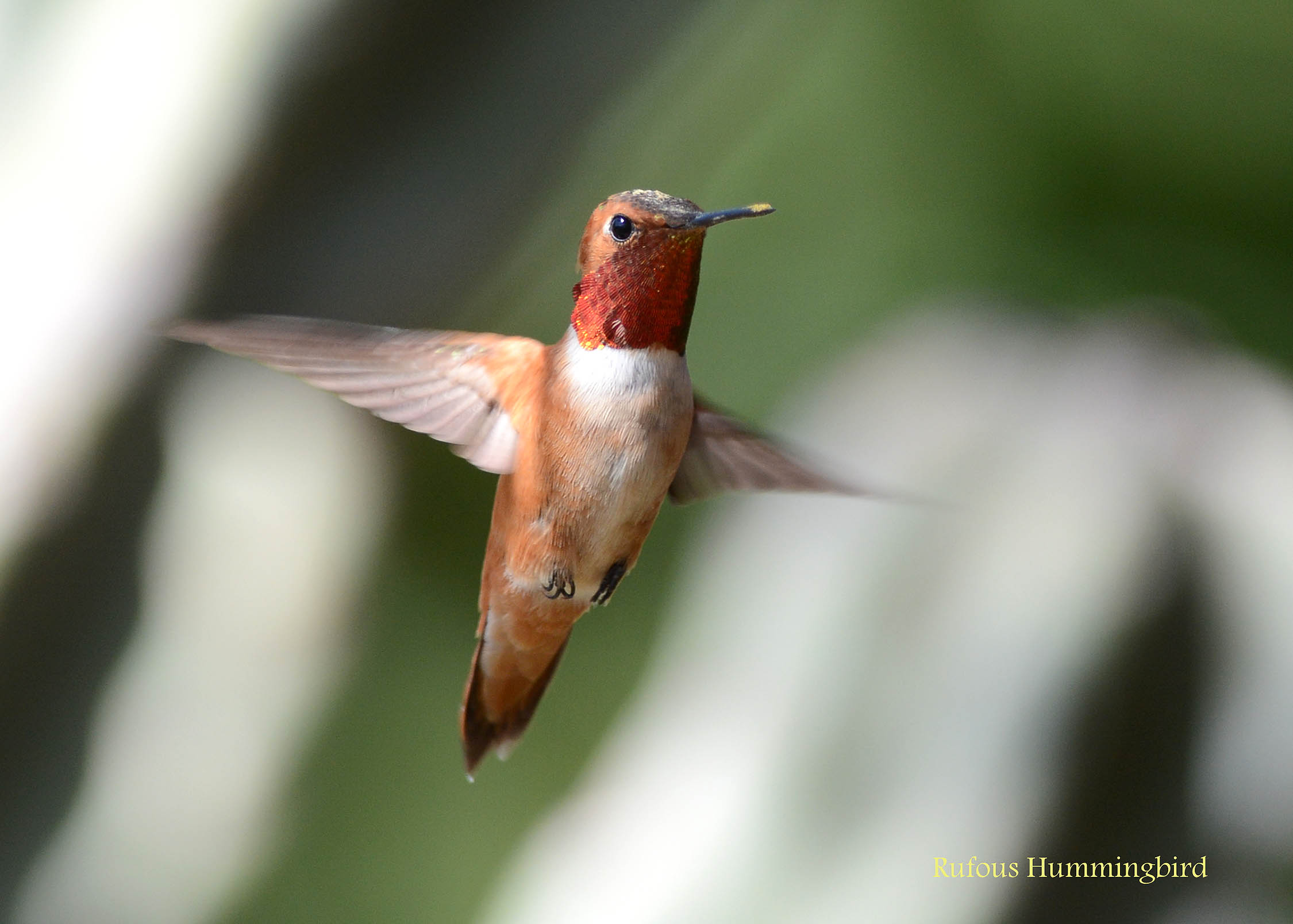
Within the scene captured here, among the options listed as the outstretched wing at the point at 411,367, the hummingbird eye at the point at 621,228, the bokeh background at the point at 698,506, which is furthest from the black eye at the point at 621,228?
the bokeh background at the point at 698,506

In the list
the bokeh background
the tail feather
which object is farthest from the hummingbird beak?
the bokeh background

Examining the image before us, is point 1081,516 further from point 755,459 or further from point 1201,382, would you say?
point 755,459

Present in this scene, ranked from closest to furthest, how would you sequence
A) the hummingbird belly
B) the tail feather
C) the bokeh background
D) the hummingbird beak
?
1. the hummingbird beak
2. the hummingbird belly
3. the tail feather
4. the bokeh background

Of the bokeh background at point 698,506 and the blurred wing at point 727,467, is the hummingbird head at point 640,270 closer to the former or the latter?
the blurred wing at point 727,467

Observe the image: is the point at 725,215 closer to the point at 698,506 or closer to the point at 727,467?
the point at 727,467

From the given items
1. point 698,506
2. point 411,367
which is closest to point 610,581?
point 411,367

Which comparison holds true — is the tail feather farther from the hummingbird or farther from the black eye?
the black eye
